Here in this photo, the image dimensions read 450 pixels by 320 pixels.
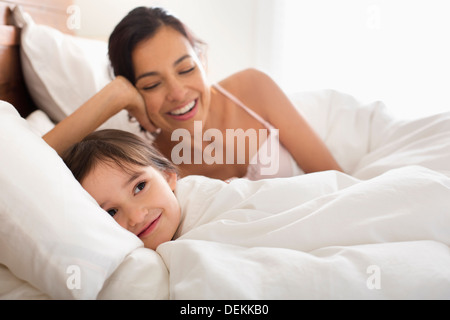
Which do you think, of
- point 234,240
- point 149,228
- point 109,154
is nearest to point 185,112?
point 109,154

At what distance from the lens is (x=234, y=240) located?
29.6 inches

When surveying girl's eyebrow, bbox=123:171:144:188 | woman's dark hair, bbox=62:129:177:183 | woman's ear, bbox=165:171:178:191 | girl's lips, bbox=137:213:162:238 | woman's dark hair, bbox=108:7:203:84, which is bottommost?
girl's lips, bbox=137:213:162:238

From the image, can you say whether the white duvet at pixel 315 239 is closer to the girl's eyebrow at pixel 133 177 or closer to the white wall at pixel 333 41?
the girl's eyebrow at pixel 133 177

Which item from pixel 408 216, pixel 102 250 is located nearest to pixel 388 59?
pixel 408 216

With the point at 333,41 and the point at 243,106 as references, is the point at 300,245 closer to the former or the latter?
the point at 243,106

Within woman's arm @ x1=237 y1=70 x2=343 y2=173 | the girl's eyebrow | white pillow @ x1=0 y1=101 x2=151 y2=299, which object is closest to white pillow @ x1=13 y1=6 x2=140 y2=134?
woman's arm @ x1=237 y1=70 x2=343 y2=173

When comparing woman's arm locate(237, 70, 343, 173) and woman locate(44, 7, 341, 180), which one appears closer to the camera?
woman locate(44, 7, 341, 180)

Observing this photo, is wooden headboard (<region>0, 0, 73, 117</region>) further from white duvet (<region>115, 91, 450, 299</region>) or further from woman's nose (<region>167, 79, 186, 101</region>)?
white duvet (<region>115, 91, 450, 299</region>)

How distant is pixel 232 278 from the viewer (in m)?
0.59

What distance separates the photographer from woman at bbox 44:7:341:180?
1.32 metres

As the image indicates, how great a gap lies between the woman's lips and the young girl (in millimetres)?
438

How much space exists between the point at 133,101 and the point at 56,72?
1.49ft

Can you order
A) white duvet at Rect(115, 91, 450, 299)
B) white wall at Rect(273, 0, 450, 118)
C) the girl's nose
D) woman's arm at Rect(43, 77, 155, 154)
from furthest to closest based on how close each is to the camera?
white wall at Rect(273, 0, 450, 118) < woman's arm at Rect(43, 77, 155, 154) < the girl's nose < white duvet at Rect(115, 91, 450, 299)
